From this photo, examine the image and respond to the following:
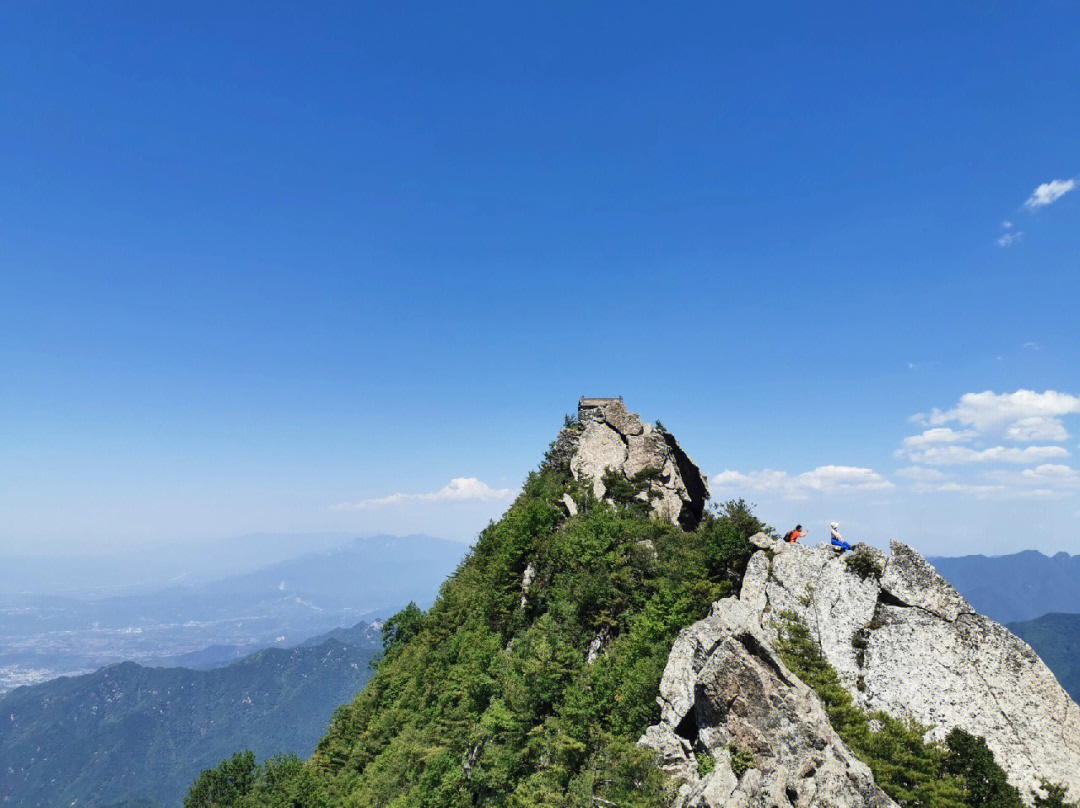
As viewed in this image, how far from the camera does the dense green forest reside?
19.0 metres

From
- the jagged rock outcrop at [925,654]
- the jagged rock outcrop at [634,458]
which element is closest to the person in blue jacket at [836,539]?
the jagged rock outcrop at [925,654]

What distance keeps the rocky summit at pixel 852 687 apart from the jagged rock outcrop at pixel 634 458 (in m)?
21.5

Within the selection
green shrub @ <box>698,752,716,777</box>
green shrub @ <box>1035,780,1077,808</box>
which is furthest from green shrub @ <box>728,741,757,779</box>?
green shrub @ <box>1035,780,1077,808</box>

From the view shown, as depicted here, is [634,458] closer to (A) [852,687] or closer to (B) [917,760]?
(A) [852,687]

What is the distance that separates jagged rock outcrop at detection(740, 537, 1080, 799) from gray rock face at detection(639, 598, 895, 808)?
166 inches

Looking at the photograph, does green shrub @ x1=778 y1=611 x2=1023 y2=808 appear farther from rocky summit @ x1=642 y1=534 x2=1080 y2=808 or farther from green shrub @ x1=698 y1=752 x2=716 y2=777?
green shrub @ x1=698 y1=752 x2=716 y2=777

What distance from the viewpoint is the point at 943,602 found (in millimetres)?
20422

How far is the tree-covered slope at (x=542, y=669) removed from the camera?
20859mm

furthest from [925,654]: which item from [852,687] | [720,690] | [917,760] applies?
[720,690]

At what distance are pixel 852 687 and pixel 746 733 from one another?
6111 mm

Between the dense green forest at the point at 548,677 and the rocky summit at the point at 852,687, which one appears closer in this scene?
the rocky summit at the point at 852,687

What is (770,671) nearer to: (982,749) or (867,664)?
(867,664)

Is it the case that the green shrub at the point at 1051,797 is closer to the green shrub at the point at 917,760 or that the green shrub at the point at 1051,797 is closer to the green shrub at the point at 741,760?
the green shrub at the point at 917,760

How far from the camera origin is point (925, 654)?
19.6m
